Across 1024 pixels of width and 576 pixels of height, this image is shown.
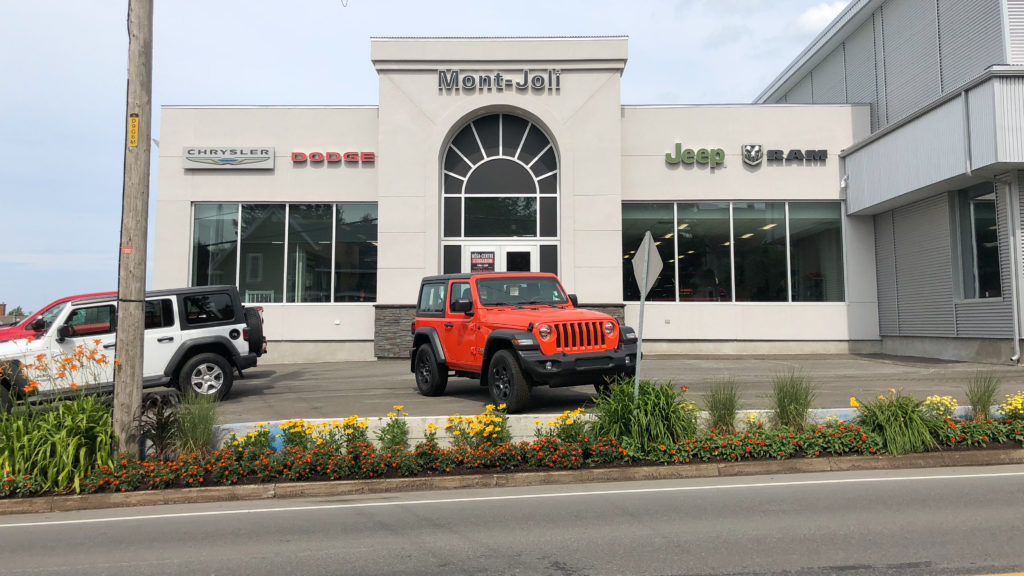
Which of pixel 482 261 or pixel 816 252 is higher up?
pixel 816 252

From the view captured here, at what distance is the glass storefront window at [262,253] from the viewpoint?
2059cm

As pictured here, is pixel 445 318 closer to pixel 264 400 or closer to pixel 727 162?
pixel 264 400

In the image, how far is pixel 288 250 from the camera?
20672mm

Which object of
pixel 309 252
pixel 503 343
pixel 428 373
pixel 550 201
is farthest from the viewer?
pixel 309 252

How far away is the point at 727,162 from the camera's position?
20.6m

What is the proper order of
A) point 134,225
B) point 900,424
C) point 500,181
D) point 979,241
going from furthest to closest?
point 500,181, point 979,241, point 900,424, point 134,225

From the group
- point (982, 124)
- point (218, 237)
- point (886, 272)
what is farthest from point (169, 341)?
point (886, 272)

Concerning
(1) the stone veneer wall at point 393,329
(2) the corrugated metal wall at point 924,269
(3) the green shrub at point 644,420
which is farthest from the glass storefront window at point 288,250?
(2) the corrugated metal wall at point 924,269

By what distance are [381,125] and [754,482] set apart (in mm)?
15315

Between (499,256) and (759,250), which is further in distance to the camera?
(759,250)

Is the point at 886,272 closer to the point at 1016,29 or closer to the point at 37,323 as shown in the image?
the point at 1016,29

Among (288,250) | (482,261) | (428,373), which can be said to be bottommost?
(428,373)

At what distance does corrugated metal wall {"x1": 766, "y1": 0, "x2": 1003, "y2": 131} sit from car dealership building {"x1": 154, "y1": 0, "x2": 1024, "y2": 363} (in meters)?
0.11

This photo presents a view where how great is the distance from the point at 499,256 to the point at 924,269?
36.9 feet
